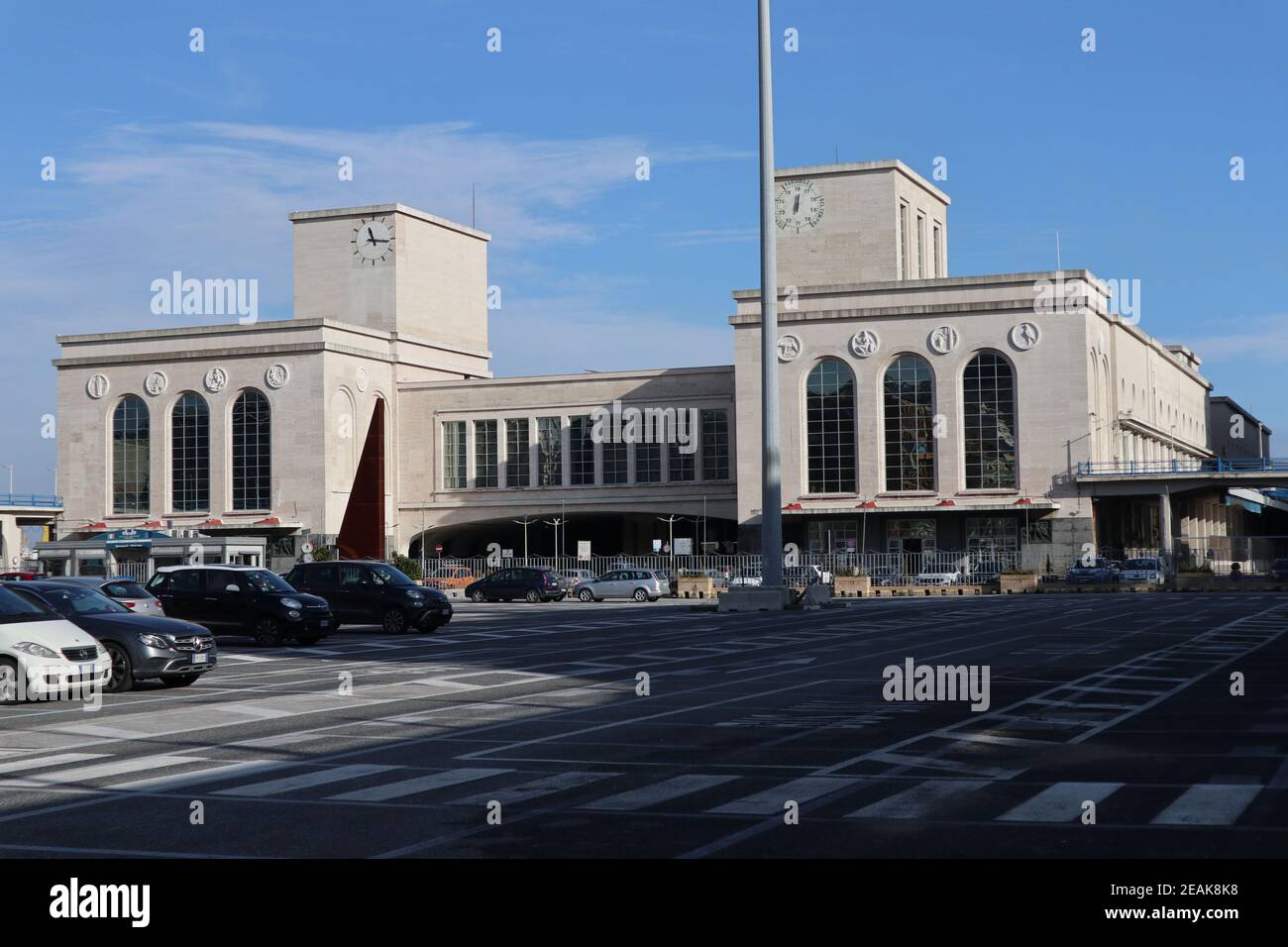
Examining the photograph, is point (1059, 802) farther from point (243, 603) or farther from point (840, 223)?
point (840, 223)

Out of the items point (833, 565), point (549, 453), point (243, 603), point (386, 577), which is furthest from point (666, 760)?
point (549, 453)

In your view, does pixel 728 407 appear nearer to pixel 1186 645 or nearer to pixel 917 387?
pixel 917 387

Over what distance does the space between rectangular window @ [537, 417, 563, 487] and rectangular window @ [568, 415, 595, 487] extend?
738 mm

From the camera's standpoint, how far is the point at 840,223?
84.0 m

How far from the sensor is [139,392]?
90500mm

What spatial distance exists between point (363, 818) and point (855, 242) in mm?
76730

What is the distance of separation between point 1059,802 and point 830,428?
68.9 metres

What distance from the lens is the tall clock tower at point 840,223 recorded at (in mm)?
83312

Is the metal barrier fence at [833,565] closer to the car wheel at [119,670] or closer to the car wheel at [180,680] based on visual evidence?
the car wheel at [180,680]

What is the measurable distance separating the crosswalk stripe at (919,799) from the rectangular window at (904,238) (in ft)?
250

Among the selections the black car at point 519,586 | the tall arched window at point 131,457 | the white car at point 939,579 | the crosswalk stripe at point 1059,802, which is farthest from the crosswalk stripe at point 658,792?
the tall arched window at point 131,457
